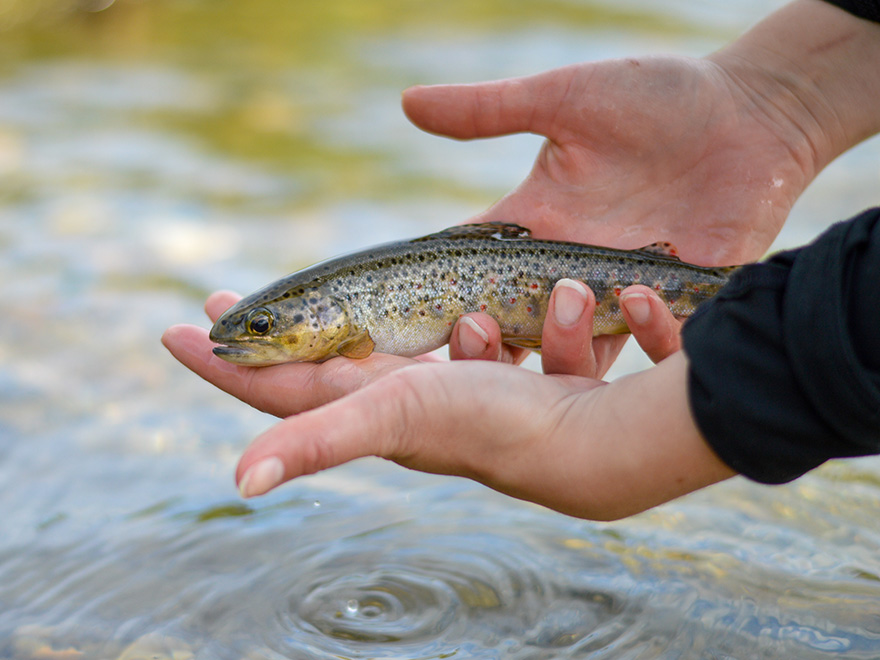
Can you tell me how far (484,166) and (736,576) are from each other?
6340 mm

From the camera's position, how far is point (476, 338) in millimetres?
4141

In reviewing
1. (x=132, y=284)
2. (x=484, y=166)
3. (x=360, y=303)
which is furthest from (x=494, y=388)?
(x=484, y=166)

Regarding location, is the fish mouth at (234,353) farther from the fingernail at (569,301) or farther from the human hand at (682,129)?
the human hand at (682,129)

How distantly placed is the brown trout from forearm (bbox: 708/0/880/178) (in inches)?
41.1

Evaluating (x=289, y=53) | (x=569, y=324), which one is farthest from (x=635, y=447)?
(x=289, y=53)

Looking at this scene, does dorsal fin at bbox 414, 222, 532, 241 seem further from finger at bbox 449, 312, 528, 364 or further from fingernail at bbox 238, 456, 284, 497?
Result: fingernail at bbox 238, 456, 284, 497

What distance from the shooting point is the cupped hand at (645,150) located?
4566 millimetres

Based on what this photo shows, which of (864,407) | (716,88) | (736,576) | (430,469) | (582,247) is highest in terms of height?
(716,88)

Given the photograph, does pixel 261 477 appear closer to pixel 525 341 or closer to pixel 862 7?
pixel 525 341

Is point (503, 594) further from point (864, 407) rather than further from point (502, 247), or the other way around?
point (864, 407)

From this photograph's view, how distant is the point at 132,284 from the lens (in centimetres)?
747

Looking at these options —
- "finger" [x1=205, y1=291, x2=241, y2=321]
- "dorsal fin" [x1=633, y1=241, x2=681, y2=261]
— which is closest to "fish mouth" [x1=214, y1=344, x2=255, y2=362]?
"finger" [x1=205, y1=291, x2=241, y2=321]

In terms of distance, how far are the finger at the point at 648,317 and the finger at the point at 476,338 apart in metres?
0.59

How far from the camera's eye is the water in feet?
13.2
